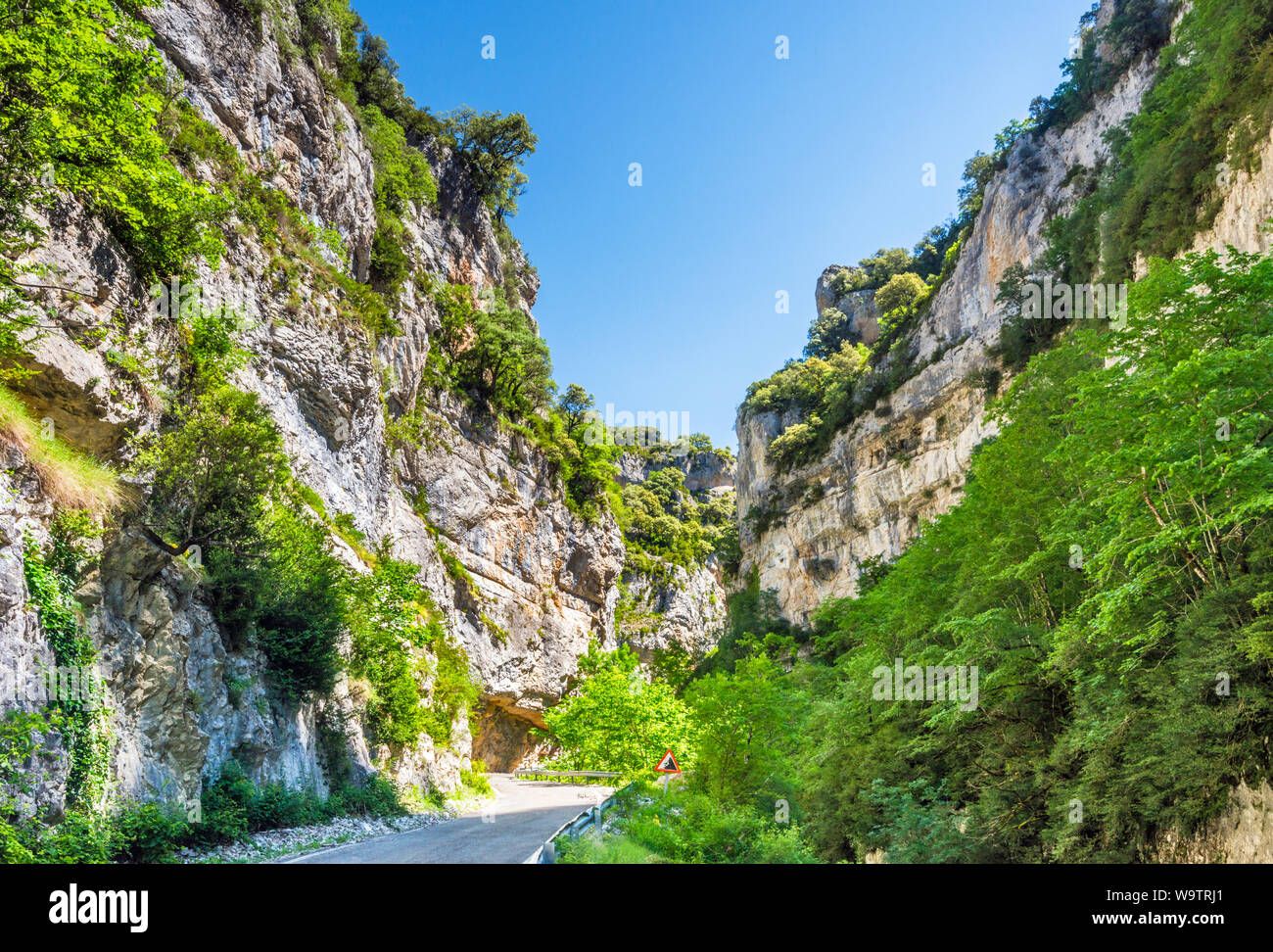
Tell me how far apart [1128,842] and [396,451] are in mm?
34670

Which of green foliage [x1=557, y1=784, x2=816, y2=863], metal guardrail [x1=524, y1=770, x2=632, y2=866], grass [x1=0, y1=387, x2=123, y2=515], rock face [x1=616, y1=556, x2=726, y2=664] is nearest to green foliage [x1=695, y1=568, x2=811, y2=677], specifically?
rock face [x1=616, y1=556, x2=726, y2=664]

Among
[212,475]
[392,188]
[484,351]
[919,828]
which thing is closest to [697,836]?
[919,828]

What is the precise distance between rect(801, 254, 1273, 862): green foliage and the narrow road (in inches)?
312

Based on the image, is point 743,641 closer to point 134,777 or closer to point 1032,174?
point 1032,174

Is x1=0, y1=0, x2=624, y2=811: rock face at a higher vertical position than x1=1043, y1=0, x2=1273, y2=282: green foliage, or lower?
lower

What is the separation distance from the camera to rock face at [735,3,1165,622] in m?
39.8

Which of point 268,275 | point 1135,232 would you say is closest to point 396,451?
point 268,275

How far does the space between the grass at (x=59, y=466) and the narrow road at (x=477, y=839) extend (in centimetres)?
676

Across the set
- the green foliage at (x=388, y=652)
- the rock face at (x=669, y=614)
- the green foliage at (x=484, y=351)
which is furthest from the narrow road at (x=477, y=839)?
the rock face at (x=669, y=614)

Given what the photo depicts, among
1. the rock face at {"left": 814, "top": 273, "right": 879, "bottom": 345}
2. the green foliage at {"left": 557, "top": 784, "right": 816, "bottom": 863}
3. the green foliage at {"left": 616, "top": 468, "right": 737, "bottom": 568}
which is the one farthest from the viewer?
the green foliage at {"left": 616, "top": 468, "right": 737, "bottom": 568}

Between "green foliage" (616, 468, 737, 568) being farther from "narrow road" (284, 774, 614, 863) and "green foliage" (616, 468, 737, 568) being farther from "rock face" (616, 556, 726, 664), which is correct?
"narrow road" (284, 774, 614, 863)

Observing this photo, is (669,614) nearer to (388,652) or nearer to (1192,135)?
(388,652)

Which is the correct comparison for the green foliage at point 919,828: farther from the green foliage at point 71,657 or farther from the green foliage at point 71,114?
the green foliage at point 71,114

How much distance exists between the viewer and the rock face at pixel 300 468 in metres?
11.2
